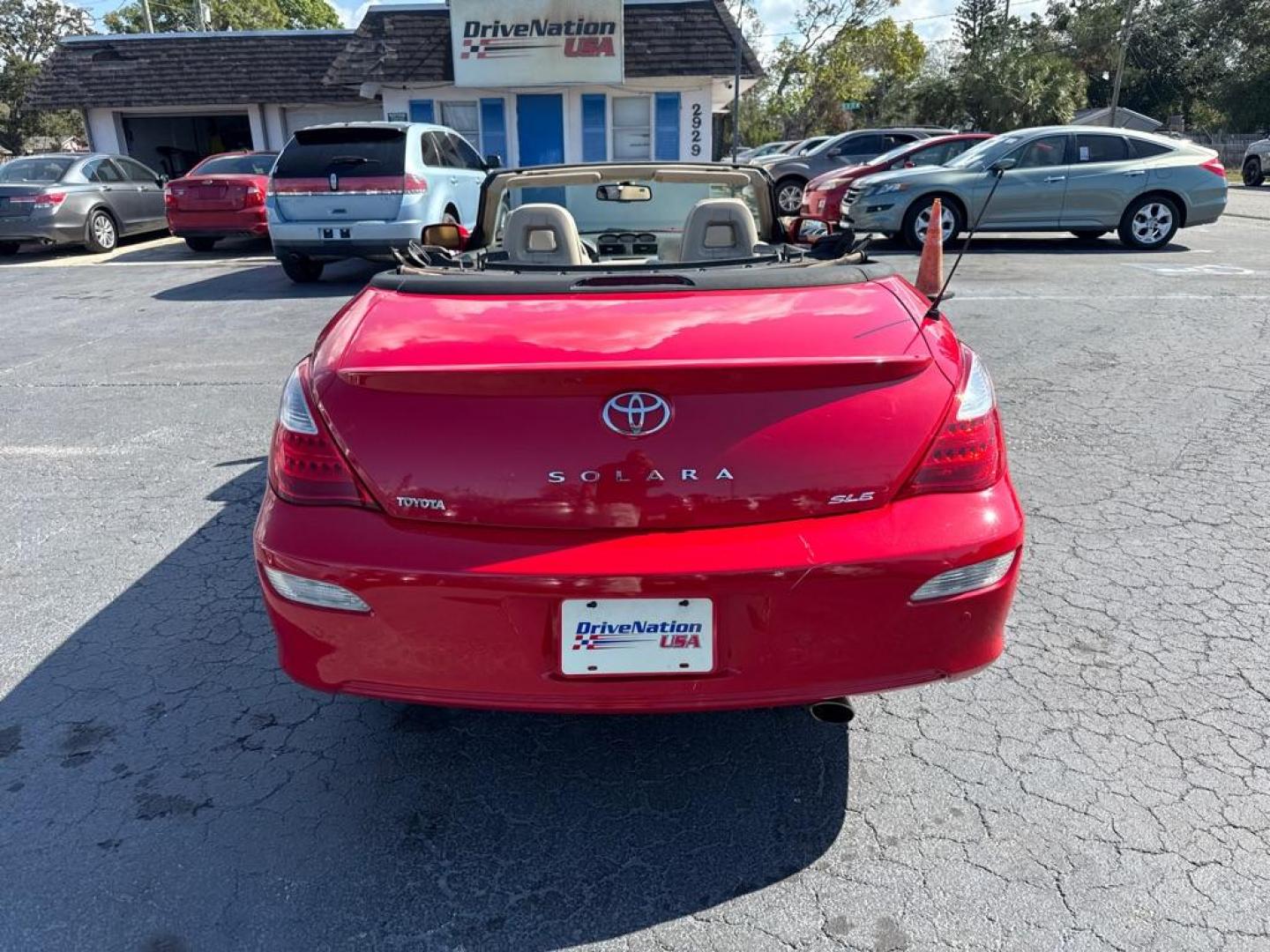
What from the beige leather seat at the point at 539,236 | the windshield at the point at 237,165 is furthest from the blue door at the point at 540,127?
the beige leather seat at the point at 539,236

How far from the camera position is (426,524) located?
199cm

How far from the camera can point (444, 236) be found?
3.88 meters

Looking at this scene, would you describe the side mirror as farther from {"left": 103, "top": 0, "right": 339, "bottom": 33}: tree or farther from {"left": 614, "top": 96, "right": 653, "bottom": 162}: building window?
{"left": 103, "top": 0, "right": 339, "bottom": 33}: tree

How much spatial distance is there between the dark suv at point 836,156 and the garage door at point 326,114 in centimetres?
1109

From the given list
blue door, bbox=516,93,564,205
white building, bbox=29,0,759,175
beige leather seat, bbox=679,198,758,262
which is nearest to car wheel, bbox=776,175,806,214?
white building, bbox=29,0,759,175

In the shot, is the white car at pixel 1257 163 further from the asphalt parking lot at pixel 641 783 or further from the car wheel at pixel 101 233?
the car wheel at pixel 101 233

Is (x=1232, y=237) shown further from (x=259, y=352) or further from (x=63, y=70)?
(x=63, y=70)

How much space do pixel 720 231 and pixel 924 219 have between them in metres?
9.38

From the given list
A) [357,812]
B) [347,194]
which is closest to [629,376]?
[357,812]

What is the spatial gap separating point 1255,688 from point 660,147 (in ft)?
62.0

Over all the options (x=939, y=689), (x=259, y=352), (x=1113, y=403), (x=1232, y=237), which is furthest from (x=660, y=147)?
(x=939, y=689)

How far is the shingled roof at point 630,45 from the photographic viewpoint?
18500mm

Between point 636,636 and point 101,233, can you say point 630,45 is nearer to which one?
point 101,233

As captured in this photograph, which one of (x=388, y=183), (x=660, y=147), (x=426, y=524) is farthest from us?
(x=660, y=147)
